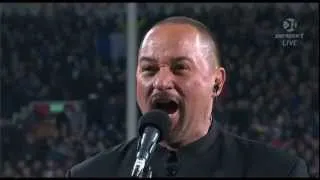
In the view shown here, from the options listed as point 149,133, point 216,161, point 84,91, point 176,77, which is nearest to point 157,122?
point 149,133

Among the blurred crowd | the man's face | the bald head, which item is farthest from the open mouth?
the blurred crowd

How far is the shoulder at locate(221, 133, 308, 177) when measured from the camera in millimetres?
1264

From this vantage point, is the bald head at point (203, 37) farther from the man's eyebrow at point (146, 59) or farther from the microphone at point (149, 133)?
the microphone at point (149, 133)

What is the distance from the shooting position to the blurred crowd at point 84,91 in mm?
3908

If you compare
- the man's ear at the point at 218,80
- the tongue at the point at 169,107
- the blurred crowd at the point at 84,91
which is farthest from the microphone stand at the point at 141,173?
the blurred crowd at the point at 84,91

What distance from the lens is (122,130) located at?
390cm

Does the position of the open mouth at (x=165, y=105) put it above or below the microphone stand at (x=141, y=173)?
above

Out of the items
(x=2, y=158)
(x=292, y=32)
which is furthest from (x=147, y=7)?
(x=292, y=32)

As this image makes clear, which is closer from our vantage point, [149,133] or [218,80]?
[149,133]

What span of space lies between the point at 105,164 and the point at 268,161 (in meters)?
0.27

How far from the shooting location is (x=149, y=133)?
104 cm

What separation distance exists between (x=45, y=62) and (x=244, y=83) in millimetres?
1011

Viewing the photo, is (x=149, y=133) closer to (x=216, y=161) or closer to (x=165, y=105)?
(x=165, y=105)

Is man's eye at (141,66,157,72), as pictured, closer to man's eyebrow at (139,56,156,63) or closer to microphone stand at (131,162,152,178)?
man's eyebrow at (139,56,156,63)
